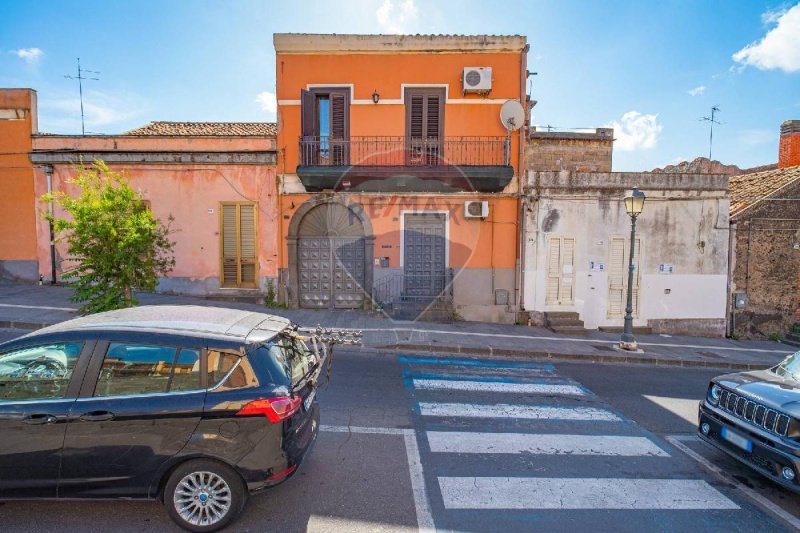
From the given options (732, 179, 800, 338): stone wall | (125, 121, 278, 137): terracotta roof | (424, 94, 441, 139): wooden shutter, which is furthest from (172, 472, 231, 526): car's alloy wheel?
(732, 179, 800, 338): stone wall

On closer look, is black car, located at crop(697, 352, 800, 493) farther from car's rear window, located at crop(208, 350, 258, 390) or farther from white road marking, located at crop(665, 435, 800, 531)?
car's rear window, located at crop(208, 350, 258, 390)

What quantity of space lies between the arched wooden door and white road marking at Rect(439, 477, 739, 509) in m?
9.25

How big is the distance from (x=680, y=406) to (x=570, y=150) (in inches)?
531

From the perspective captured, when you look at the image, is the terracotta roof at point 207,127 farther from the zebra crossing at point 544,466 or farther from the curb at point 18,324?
the zebra crossing at point 544,466

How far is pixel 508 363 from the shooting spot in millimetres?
9203

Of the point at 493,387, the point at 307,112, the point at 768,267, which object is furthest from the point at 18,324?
the point at 768,267

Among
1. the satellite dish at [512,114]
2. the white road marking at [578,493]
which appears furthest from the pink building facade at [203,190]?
the white road marking at [578,493]

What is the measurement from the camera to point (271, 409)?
3.51 metres

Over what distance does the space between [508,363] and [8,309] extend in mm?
12396

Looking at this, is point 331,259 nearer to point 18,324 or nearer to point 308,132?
point 308,132

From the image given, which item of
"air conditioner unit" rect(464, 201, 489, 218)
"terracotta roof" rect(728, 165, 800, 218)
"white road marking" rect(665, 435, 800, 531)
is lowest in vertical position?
"white road marking" rect(665, 435, 800, 531)

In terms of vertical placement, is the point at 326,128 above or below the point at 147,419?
above

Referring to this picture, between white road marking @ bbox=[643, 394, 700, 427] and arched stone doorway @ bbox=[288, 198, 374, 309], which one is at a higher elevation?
arched stone doorway @ bbox=[288, 198, 374, 309]

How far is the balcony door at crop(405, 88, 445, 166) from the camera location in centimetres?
1301
